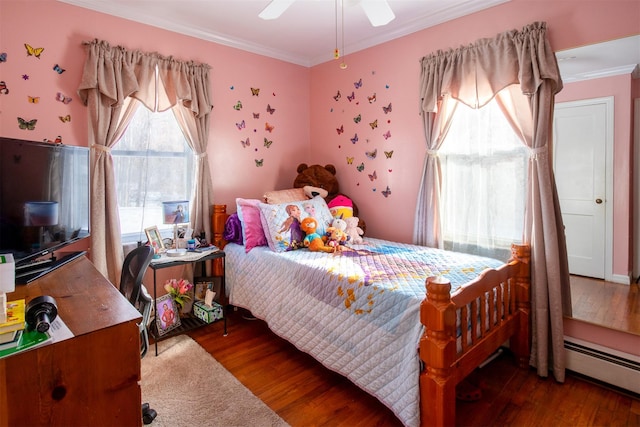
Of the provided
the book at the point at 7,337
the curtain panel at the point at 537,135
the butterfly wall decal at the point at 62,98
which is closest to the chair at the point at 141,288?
the book at the point at 7,337

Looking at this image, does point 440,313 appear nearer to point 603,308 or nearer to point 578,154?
point 603,308

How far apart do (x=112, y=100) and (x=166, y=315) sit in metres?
1.66

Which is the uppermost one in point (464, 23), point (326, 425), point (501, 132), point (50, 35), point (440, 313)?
point (464, 23)

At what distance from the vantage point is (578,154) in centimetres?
238

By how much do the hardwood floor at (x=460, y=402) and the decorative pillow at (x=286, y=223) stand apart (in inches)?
31.5

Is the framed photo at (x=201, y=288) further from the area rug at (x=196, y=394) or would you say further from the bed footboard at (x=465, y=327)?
the bed footboard at (x=465, y=327)

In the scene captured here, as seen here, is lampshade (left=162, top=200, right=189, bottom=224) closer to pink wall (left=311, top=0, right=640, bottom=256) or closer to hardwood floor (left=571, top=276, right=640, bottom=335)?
pink wall (left=311, top=0, right=640, bottom=256)

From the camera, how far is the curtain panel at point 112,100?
2.55 m

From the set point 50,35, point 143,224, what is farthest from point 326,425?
point 50,35

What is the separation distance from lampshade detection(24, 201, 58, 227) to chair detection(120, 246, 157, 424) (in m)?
0.42

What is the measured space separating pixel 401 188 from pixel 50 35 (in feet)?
9.32

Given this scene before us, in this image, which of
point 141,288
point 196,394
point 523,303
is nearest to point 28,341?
point 141,288

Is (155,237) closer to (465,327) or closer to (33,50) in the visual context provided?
(33,50)

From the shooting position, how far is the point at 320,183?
3576 millimetres
